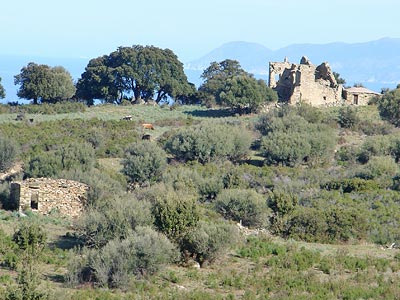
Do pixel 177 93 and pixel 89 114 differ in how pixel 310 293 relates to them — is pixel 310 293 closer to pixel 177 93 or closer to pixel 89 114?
pixel 89 114

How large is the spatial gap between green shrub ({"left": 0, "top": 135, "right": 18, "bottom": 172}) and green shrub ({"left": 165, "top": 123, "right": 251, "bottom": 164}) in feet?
27.6

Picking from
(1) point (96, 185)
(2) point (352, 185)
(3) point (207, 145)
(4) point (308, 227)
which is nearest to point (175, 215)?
(4) point (308, 227)

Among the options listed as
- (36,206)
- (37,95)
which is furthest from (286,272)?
(37,95)

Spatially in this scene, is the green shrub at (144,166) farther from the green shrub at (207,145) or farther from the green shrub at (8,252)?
the green shrub at (8,252)

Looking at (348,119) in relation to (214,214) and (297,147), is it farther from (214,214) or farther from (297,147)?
(214,214)

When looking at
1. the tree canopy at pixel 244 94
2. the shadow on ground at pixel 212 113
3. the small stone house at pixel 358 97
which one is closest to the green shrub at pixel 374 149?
the tree canopy at pixel 244 94

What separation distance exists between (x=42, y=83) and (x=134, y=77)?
7680 millimetres

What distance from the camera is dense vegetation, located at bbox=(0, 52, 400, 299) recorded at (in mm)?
17219

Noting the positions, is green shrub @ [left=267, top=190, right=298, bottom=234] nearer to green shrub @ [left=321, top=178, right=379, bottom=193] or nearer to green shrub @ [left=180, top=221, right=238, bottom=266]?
green shrub @ [left=180, top=221, right=238, bottom=266]

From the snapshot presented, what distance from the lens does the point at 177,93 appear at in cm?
6756

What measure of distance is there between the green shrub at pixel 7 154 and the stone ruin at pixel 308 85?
2535 centimetres

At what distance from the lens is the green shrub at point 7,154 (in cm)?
3547

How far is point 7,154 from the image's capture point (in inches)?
1406

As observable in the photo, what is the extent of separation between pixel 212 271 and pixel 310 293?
275cm
